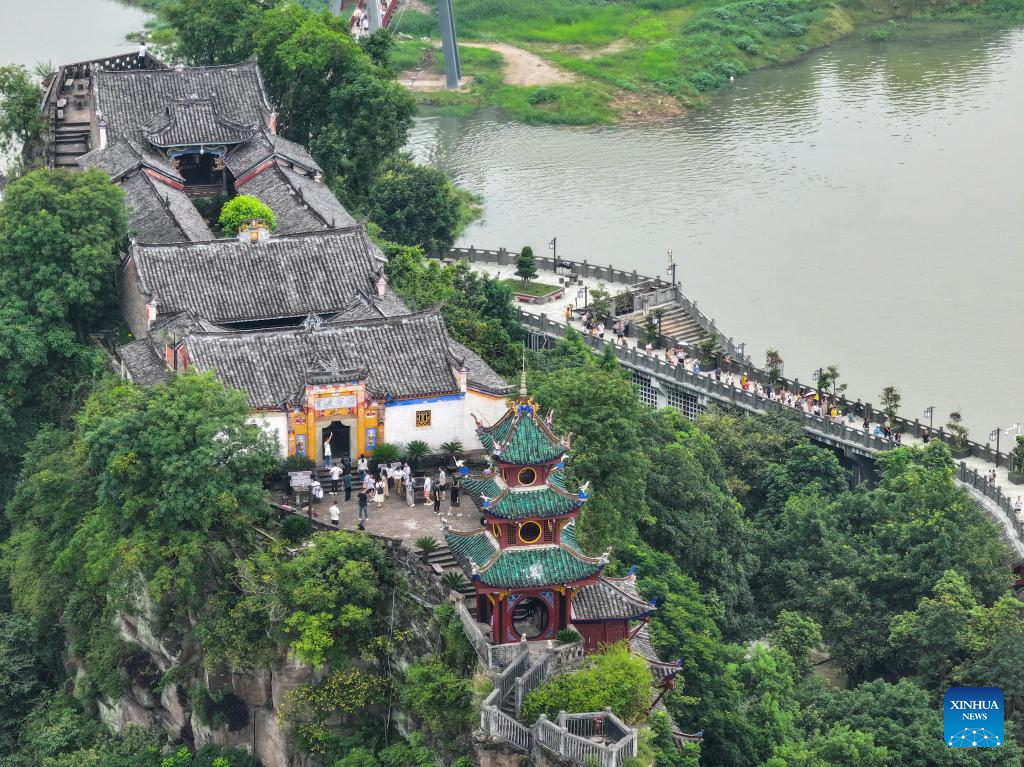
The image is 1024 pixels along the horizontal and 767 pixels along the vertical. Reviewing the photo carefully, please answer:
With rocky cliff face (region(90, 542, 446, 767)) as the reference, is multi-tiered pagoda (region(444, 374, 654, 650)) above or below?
above

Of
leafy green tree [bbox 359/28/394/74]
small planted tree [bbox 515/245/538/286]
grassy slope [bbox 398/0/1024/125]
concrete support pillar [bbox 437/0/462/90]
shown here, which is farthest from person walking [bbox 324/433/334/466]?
concrete support pillar [bbox 437/0/462/90]

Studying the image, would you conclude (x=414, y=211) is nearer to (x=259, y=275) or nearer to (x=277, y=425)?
(x=259, y=275)

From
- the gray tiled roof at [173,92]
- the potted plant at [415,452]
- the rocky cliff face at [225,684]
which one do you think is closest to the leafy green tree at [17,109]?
the gray tiled roof at [173,92]

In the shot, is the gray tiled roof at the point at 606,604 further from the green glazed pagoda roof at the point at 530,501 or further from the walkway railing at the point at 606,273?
the walkway railing at the point at 606,273

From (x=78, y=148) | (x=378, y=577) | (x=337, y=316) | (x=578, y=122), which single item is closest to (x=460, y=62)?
(x=578, y=122)

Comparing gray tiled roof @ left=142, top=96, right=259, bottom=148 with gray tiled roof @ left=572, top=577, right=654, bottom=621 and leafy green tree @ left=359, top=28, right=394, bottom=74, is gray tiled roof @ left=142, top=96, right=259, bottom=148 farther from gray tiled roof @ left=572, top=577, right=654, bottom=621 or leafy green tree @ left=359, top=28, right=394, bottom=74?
gray tiled roof @ left=572, top=577, right=654, bottom=621

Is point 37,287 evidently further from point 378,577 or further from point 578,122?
point 578,122
